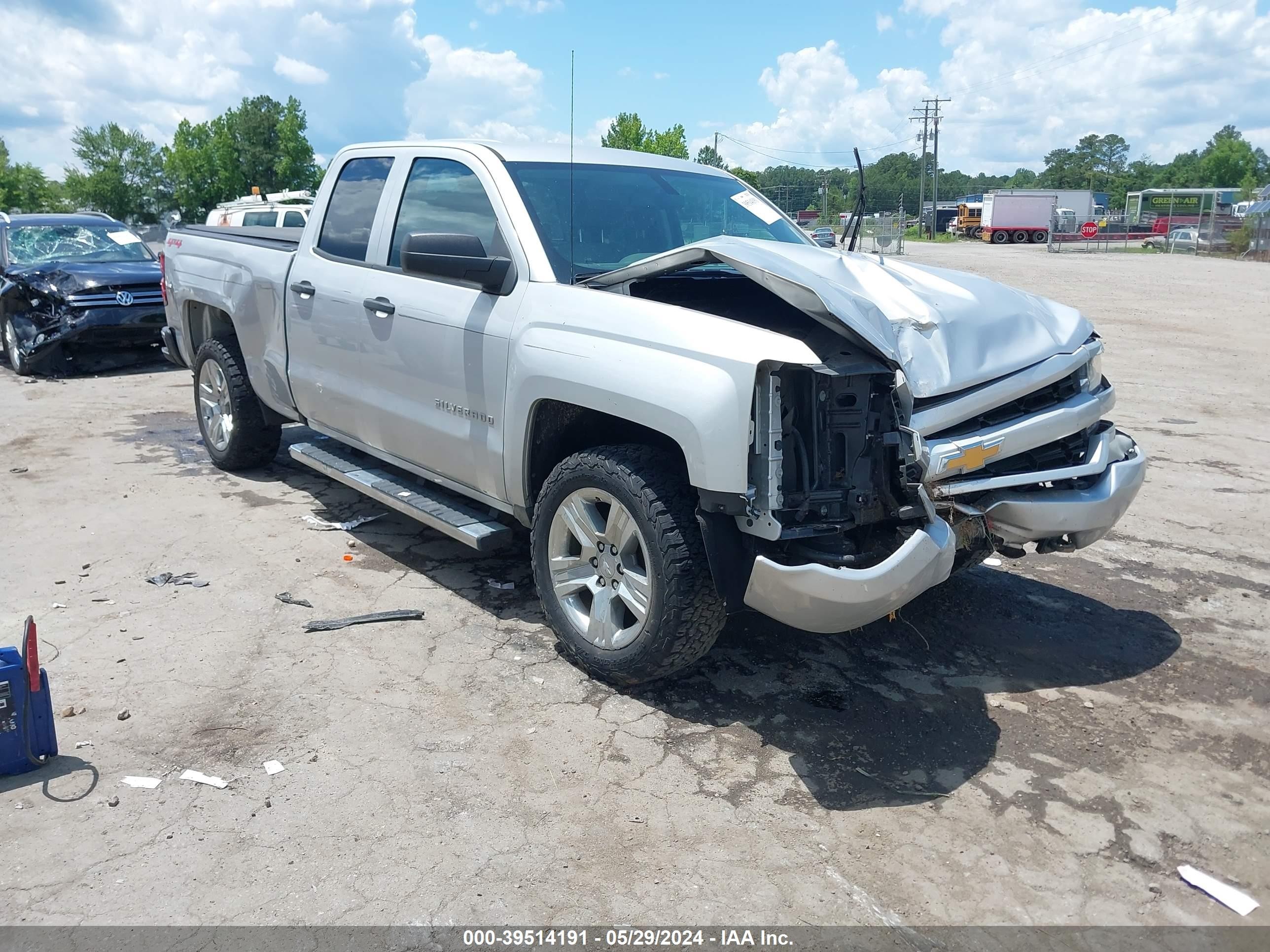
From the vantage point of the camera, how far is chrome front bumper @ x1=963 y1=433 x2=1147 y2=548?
3.79 meters

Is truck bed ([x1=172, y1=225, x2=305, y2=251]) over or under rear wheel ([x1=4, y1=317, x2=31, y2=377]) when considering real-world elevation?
over

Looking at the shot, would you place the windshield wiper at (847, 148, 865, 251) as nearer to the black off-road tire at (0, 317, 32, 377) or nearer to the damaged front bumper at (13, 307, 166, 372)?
the damaged front bumper at (13, 307, 166, 372)

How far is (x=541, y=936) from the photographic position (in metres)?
2.68

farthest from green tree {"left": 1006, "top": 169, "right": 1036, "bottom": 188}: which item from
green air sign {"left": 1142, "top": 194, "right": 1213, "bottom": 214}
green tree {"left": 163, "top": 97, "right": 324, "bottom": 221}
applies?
green tree {"left": 163, "top": 97, "right": 324, "bottom": 221}

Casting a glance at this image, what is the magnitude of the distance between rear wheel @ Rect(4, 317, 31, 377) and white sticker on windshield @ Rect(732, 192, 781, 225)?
381 inches

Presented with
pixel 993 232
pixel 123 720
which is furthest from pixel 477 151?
pixel 993 232

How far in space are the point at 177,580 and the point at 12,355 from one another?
8.77 m

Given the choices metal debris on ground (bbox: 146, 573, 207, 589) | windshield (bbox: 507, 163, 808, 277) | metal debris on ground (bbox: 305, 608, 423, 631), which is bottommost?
A: metal debris on ground (bbox: 305, 608, 423, 631)

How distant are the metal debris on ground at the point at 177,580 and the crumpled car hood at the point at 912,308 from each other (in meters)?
2.69

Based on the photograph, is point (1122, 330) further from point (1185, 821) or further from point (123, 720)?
point (123, 720)

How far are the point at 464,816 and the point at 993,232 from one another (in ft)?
215

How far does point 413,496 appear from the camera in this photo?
4.97 meters

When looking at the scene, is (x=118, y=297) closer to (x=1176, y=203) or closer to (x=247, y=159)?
(x=247, y=159)

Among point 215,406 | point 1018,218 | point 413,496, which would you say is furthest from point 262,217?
point 1018,218
